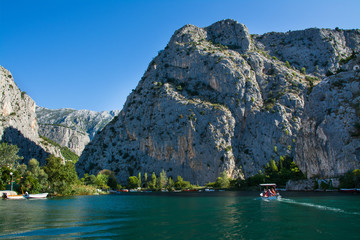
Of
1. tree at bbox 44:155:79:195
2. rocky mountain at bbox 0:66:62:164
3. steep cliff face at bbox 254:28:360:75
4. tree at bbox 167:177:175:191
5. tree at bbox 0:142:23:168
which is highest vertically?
steep cliff face at bbox 254:28:360:75

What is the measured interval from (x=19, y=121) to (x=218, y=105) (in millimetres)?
101213

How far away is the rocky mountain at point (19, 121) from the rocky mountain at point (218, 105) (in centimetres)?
2864

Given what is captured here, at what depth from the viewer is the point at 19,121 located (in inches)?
5389

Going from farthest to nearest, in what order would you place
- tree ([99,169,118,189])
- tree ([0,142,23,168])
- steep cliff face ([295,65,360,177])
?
tree ([99,169,118,189]) → tree ([0,142,23,168]) → steep cliff face ([295,65,360,177])

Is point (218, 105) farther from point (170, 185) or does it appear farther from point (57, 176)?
point (57, 176)

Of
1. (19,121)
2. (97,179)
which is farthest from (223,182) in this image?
(19,121)

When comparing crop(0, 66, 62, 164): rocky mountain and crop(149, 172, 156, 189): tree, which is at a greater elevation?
crop(0, 66, 62, 164): rocky mountain

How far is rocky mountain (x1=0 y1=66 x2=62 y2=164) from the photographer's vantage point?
127375 mm

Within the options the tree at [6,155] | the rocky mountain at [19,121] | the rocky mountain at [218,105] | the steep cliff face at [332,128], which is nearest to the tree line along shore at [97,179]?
the tree at [6,155]

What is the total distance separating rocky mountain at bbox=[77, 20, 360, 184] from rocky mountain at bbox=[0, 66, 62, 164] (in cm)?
2864

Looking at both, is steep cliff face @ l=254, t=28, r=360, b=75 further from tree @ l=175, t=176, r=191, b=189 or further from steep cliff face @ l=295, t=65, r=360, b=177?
tree @ l=175, t=176, r=191, b=189

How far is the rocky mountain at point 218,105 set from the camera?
122m

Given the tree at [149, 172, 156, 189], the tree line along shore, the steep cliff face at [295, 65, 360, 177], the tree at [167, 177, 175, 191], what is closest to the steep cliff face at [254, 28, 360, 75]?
the tree line along shore

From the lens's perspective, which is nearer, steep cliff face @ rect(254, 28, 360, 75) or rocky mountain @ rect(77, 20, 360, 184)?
rocky mountain @ rect(77, 20, 360, 184)
